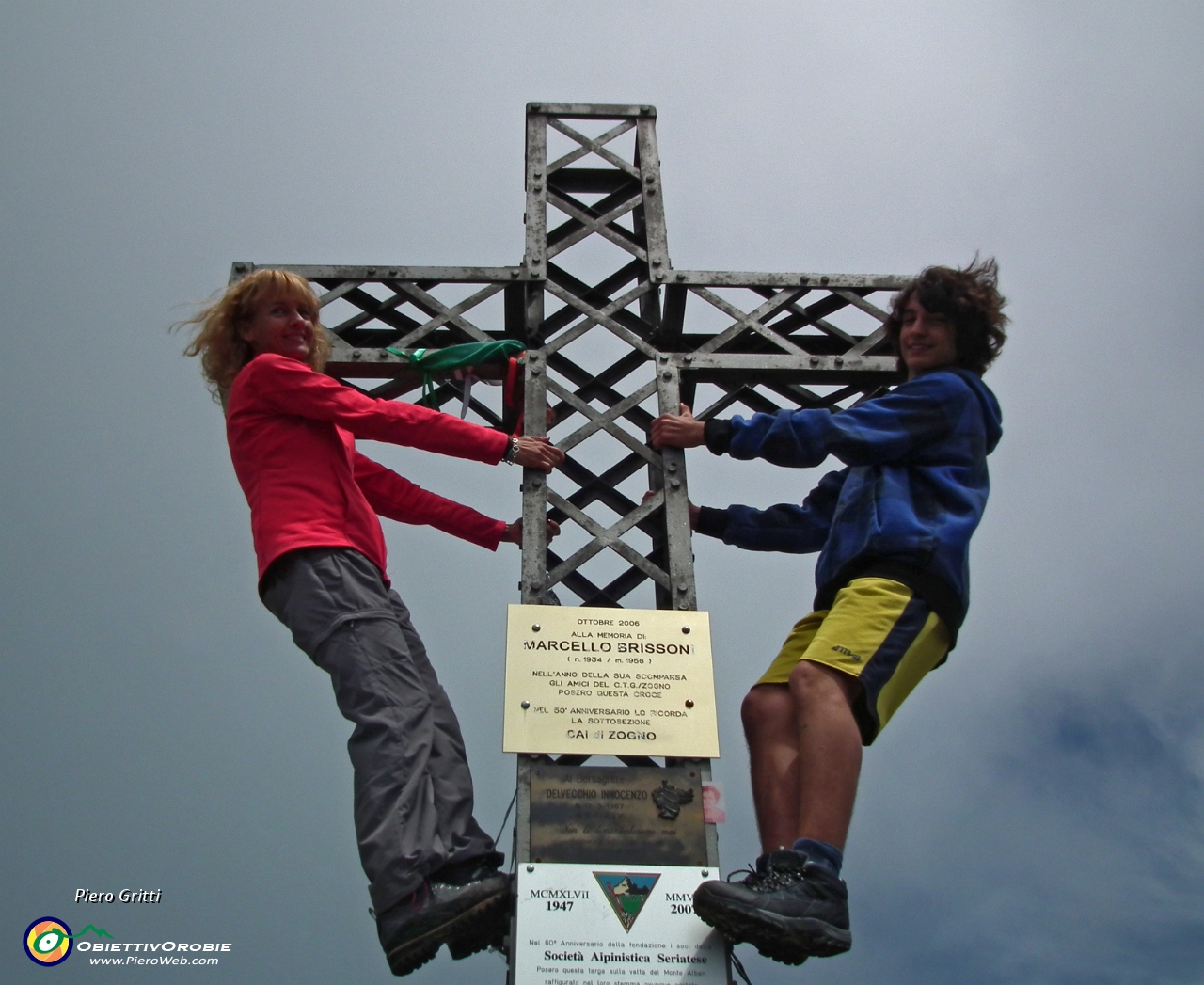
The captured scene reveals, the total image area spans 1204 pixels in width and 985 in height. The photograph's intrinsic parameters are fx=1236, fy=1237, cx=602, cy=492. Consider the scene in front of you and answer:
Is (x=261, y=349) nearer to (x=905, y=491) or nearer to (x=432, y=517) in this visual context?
(x=432, y=517)

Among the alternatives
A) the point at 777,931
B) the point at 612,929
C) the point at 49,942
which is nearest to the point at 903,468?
the point at 777,931

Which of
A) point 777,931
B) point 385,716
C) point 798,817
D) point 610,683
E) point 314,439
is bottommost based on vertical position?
point 777,931

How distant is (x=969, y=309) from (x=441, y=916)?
3140 mm

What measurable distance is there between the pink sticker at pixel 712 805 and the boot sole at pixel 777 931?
0.41 m

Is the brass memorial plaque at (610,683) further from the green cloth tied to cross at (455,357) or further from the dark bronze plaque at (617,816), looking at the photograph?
the green cloth tied to cross at (455,357)

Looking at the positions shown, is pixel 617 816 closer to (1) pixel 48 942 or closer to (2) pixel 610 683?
(2) pixel 610 683

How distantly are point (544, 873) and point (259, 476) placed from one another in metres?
1.80

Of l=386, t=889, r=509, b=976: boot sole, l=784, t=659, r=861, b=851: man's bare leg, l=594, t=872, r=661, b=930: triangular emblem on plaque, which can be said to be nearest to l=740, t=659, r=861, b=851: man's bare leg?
l=784, t=659, r=861, b=851: man's bare leg

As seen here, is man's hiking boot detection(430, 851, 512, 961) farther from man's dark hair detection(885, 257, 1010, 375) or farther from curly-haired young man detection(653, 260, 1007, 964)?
man's dark hair detection(885, 257, 1010, 375)

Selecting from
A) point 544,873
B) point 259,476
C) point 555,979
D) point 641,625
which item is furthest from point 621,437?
point 555,979

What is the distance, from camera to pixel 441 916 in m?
3.72

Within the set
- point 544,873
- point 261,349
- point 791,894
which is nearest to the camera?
point 791,894

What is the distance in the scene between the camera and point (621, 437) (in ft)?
16.7

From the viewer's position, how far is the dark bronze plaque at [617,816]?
3932 mm
